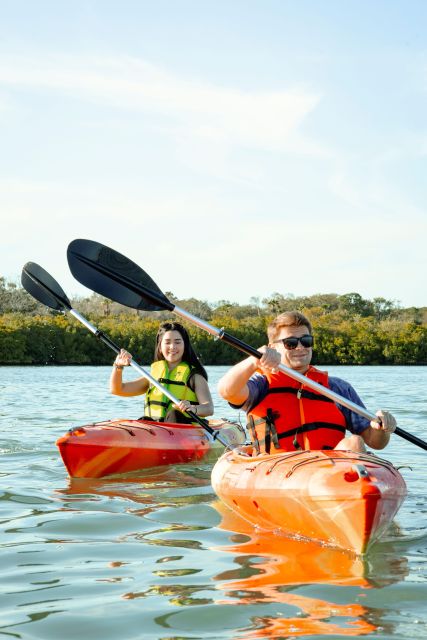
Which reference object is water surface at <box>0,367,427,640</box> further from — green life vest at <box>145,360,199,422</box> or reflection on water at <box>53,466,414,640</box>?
green life vest at <box>145,360,199,422</box>

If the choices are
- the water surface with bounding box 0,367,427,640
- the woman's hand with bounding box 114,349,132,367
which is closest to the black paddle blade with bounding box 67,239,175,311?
the woman's hand with bounding box 114,349,132,367

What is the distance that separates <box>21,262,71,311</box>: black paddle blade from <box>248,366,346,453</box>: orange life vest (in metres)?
4.03

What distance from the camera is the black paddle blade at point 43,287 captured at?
8.10 meters

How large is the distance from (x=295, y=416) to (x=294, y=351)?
0.34 meters

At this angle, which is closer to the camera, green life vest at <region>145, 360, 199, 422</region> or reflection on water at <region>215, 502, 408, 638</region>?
reflection on water at <region>215, 502, 408, 638</region>

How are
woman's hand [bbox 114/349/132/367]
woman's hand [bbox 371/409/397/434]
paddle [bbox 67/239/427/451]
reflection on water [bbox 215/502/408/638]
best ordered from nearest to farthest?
reflection on water [bbox 215/502/408/638]
woman's hand [bbox 371/409/397/434]
paddle [bbox 67/239/427/451]
woman's hand [bbox 114/349/132/367]

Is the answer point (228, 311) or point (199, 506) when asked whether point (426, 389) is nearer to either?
point (199, 506)

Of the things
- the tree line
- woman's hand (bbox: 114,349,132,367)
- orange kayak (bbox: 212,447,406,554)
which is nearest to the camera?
orange kayak (bbox: 212,447,406,554)

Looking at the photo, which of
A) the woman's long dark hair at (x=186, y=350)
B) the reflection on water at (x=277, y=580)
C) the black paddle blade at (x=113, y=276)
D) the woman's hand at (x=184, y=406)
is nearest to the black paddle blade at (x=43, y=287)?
the woman's long dark hair at (x=186, y=350)

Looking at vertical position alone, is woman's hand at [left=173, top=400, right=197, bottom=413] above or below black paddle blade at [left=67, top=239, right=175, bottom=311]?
below

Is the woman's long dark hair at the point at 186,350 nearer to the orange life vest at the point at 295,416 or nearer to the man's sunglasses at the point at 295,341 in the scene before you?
the orange life vest at the point at 295,416

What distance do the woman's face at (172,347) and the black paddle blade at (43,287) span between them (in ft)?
5.37

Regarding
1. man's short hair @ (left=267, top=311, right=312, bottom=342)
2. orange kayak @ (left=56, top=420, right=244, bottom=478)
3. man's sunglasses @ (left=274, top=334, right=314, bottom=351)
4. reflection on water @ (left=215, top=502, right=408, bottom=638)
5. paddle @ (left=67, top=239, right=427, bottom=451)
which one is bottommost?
reflection on water @ (left=215, top=502, right=408, bottom=638)

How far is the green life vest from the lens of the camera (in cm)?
673
